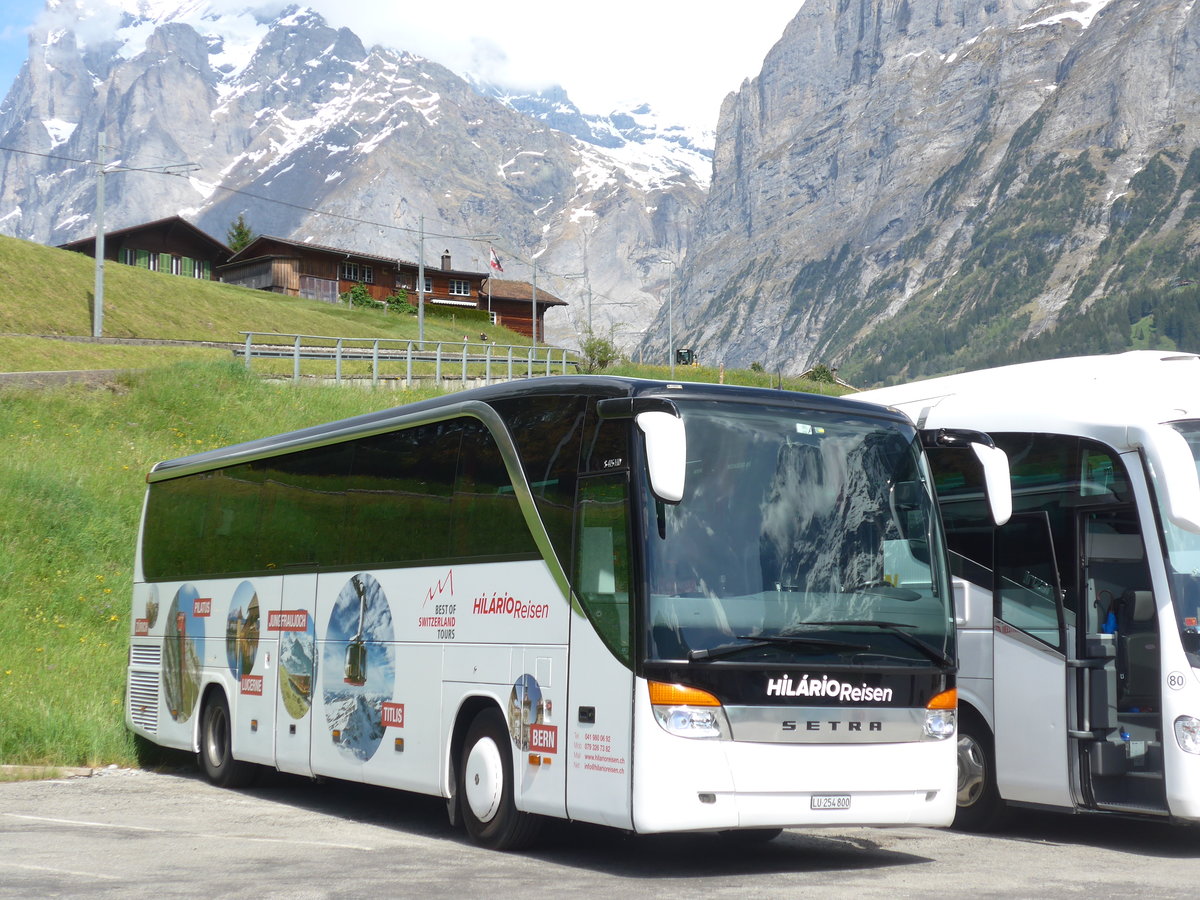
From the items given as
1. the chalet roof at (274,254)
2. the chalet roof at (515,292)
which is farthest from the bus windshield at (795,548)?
the chalet roof at (515,292)

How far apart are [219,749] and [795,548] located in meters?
7.68

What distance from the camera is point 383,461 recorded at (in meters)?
11.3

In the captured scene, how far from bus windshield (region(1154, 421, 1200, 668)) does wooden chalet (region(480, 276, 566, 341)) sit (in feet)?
316

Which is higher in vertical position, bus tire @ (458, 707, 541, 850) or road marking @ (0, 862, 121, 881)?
bus tire @ (458, 707, 541, 850)

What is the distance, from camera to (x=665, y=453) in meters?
7.71

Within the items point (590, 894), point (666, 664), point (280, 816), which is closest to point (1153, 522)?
point (666, 664)

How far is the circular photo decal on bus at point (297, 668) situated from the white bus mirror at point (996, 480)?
18.9 ft

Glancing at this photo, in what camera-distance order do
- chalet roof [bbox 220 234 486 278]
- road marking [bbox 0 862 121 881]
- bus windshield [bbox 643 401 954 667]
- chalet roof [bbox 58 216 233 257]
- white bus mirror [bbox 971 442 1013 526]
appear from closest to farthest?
road marking [bbox 0 862 121 881], bus windshield [bbox 643 401 954 667], white bus mirror [bbox 971 442 1013 526], chalet roof [bbox 58 216 233 257], chalet roof [bbox 220 234 486 278]

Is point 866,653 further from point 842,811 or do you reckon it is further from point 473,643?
point 473,643

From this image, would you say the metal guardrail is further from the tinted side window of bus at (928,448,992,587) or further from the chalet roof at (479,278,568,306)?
the chalet roof at (479,278,568,306)

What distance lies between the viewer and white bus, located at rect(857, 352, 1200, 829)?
367 inches

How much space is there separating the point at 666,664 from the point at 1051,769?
3.50 meters

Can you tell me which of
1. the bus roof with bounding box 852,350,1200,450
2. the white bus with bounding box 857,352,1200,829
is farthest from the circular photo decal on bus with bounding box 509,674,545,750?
the bus roof with bounding box 852,350,1200,450

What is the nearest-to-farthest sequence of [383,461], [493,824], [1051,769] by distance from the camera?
[493,824], [1051,769], [383,461]
